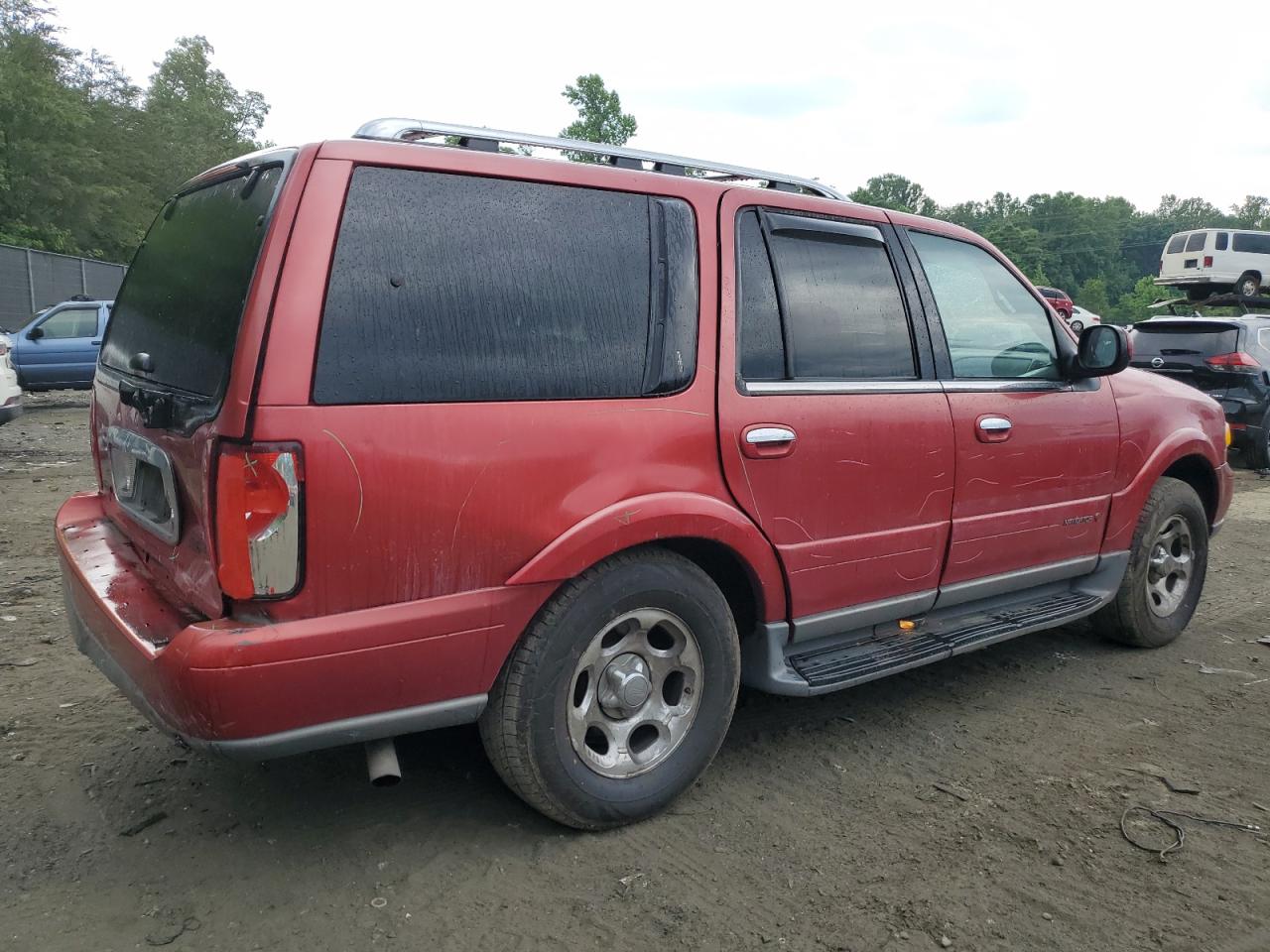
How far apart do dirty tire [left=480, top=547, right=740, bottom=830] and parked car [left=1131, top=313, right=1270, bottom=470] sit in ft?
30.5

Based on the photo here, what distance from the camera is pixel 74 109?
34875 mm

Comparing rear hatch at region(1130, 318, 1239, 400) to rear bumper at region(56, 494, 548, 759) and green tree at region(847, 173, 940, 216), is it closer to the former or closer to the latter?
rear bumper at region(56, 494, 548, 759)

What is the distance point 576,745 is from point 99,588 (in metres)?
1.42

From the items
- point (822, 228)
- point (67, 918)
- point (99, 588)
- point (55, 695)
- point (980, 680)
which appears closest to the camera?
point (67, 918)

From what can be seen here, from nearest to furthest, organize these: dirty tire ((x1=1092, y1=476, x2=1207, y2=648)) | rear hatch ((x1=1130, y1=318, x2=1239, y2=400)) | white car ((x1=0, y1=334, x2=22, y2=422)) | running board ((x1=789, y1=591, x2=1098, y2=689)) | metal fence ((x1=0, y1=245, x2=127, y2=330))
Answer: running board ((x1=789, y1=591, x2=1098, y2=689)), dirty tire ((x1=1092, y1=476, x2=1207, y2=648)), white car ((x1=0, y1=334, x2=22, y2=422)), rear hatch ((x1=1130, y1=318, x2=1239, y2=400)), metal fence ((x1=0, y1=245, x2=127, y2=330))

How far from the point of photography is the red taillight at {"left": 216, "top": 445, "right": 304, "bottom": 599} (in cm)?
226

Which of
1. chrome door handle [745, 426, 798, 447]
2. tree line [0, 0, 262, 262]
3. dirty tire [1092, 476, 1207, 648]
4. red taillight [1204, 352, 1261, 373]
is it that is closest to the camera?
chrome door handle [745, 426, 798, 447]

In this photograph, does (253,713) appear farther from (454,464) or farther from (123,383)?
(123,383)

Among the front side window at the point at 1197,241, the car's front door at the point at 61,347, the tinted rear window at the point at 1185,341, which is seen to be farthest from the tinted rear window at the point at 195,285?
the front side window at the point at 1197,241

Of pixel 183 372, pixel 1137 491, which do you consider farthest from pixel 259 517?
pixel 1137 491

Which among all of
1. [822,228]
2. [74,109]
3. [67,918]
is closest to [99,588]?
[67,918]

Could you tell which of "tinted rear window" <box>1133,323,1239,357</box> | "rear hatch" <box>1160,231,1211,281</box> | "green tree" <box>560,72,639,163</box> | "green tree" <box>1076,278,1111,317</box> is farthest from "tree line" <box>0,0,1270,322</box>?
"green tree" <box>1076,278,1111,317</box>

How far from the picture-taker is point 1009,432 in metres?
3.76

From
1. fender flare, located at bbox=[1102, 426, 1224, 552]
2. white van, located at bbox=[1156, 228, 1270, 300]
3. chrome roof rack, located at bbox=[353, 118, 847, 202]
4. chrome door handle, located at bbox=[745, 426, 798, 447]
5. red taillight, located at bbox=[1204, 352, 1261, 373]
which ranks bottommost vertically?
fender flare, located at bbox=[1102, 426, 1224, 552]
